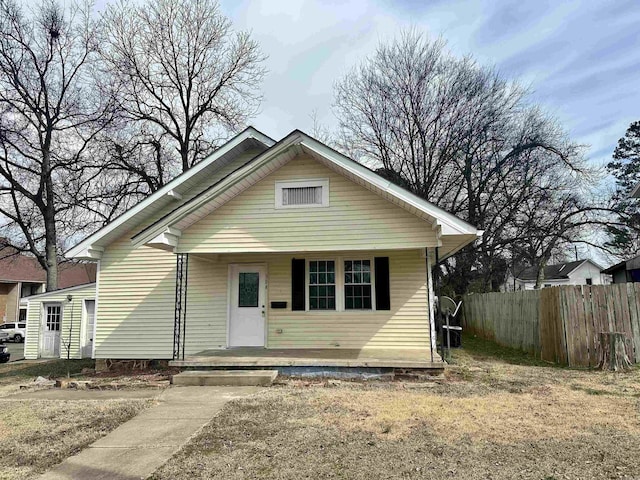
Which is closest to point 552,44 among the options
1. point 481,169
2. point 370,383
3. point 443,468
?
point 481,169

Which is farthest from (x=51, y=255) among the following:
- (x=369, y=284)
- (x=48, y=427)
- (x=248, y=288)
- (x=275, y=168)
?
(x=48, y=427)

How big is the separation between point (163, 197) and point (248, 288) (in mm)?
3165

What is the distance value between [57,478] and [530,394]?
6.45m

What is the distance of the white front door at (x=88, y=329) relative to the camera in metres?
17.9

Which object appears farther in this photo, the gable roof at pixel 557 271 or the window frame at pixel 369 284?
the gable roof at pixel 557 271

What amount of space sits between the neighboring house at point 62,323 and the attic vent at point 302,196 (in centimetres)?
1309

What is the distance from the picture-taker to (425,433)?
497 centimetres

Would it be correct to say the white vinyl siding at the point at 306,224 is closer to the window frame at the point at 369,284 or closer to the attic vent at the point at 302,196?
the attic vent at the point at 302,196

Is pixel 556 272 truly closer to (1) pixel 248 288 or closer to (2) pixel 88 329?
(2) pixel 88 329

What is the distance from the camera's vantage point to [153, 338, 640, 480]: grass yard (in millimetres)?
3979

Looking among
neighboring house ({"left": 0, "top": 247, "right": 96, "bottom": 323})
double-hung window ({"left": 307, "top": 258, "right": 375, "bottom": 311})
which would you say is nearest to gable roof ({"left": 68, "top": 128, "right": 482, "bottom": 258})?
double-hung window ({"left": 307, "top": 258, "right": 375, "bottom": 311})

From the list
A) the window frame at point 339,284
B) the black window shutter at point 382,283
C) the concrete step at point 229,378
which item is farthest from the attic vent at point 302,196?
the concrete step at point 229,378

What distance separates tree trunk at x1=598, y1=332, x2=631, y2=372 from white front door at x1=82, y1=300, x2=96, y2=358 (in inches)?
681

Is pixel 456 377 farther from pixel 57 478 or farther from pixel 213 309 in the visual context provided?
pixel 57 478
